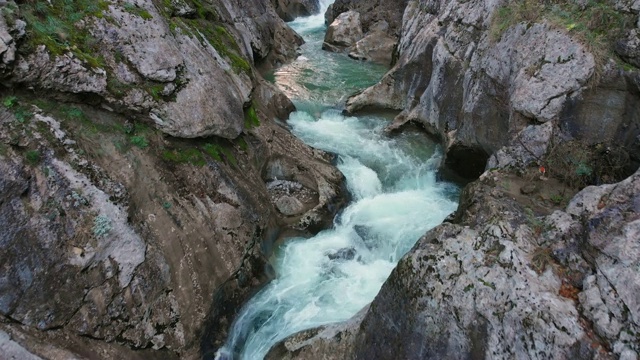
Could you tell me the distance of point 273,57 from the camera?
23.1 metres

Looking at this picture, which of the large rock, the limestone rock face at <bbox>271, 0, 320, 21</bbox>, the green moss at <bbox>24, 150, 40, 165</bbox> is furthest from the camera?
the limestone rock face at <bbox>271, 0, 320, 21</bbox>

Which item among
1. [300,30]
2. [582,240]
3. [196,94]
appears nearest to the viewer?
[582,240]

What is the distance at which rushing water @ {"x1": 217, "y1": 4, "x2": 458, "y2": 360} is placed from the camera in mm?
8359

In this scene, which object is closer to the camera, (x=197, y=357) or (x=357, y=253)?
(x=197, y=357)

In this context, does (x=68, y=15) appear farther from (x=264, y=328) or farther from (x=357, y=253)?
(x=357, y=253)

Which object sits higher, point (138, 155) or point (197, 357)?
point (138, 155)

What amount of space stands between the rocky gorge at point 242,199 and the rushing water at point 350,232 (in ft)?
1.78

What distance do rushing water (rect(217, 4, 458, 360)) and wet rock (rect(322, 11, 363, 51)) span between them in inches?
402

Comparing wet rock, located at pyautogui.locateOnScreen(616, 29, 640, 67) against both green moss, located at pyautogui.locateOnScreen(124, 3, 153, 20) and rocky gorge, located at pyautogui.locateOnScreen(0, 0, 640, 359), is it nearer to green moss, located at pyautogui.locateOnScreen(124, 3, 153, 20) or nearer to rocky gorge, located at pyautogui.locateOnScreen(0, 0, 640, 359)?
rocky gorge, located at pyautogui.locateOnScreen(0, 0, 640, 359)

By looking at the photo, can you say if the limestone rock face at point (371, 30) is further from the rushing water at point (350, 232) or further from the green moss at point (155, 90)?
the green moss at point (155, 90)

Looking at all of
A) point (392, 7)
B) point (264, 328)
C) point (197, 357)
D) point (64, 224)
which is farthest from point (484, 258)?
point (392, 7)

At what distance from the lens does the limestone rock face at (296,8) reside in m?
34.7

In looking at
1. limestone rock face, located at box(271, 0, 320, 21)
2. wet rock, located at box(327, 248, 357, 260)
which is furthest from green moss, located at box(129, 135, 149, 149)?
limestone rock face, located at box(271, 0, 320, 21)

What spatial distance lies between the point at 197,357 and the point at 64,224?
3.33m
